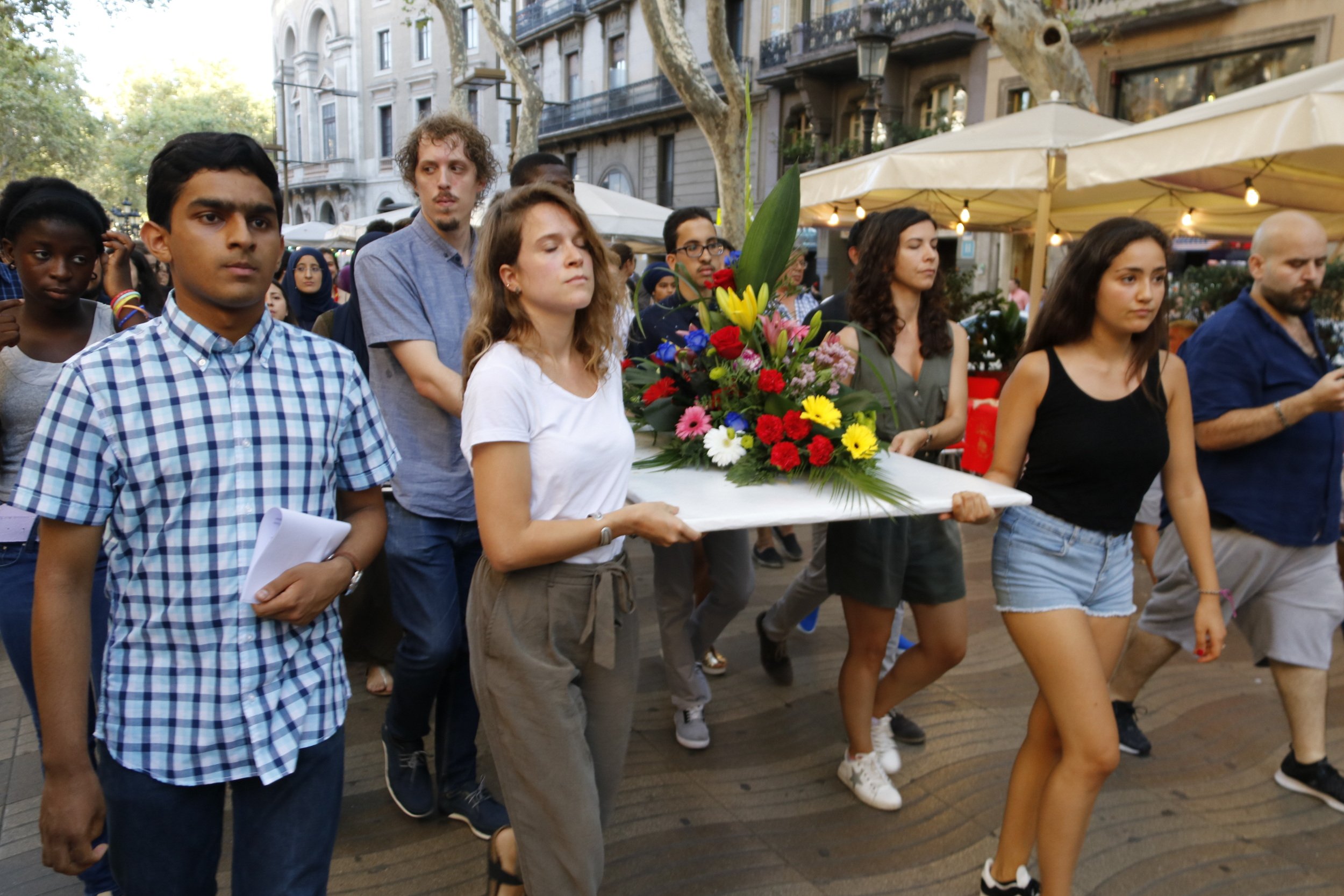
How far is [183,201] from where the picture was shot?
167 centimetres

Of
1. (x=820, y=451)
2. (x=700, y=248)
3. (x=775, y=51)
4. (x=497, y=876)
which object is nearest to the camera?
(x=497, y=876)

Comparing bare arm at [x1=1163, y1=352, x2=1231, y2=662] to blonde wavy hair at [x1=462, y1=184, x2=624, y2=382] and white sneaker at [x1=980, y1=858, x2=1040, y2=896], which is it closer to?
white sneaker at [x1=980, y1=858, x2=1040, y2=896]

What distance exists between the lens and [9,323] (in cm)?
258

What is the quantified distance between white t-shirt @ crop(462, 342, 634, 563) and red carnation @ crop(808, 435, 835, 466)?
543 mm

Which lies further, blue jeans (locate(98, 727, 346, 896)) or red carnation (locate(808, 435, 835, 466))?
red carnation (locate(808, 435, 835, 466))

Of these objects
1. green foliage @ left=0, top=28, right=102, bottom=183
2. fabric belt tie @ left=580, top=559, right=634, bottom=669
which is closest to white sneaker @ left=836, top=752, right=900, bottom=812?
fabric belt tie @ left=580, top=559, right=634, bottom=669

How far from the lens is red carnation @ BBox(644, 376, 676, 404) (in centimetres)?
283

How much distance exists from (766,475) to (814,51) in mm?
24075

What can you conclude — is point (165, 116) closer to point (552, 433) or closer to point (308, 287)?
point (308, 287)

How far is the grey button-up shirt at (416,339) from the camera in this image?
2.83 m

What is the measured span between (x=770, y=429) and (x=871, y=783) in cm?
147

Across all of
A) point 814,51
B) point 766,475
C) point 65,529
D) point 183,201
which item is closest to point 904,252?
point 766,475

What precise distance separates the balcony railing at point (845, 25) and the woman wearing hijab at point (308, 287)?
15.9m

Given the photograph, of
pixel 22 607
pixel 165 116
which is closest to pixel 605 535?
pixel 22 607
